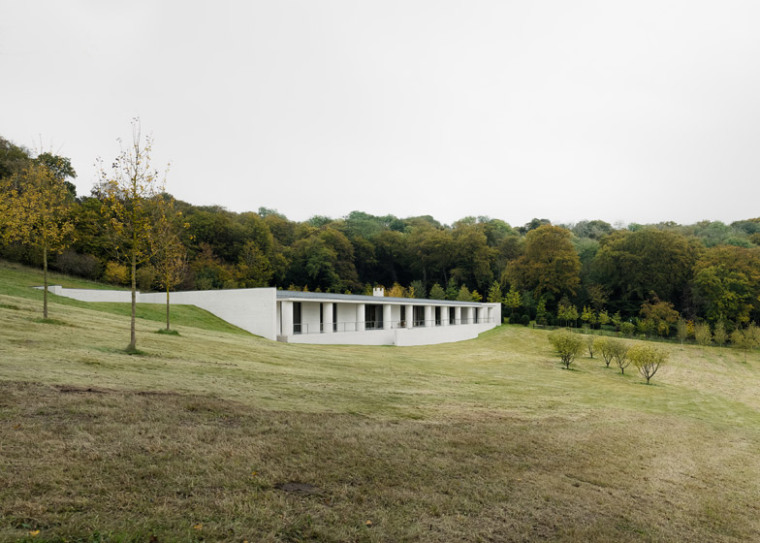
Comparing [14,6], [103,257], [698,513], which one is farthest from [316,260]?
[698,513]

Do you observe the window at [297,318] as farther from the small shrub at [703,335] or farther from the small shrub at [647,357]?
the small shrub at [703,335]

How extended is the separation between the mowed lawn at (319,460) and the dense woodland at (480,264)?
91.0 ft

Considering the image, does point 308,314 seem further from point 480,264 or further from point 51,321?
point 480,264

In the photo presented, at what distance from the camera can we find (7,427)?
4805 mm

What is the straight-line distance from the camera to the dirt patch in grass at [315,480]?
368 centimetres

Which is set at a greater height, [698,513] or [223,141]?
[223,141]

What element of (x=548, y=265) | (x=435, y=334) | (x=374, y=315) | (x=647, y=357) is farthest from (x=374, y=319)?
(x=548, y=265)

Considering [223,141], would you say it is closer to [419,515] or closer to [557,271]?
[419,515]

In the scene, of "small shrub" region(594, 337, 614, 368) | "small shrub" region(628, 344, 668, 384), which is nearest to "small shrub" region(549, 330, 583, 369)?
"small shrub" region(594, 337, 614, 368)

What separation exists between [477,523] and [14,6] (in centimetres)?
2422

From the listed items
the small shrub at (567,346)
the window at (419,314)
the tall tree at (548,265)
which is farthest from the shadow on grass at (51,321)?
the tall tree at (548,265)

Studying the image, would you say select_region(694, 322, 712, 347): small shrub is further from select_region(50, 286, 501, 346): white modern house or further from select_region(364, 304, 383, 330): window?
select_region(364, 304, 383, 330): window

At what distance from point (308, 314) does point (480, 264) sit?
36188 millimetres

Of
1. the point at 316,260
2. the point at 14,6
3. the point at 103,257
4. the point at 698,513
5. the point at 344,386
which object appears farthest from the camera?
the point at 316,260
